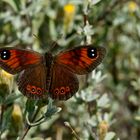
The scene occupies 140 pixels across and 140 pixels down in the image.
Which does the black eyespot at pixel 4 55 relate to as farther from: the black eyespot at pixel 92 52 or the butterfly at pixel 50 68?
the black eyespot at pixel 92 52

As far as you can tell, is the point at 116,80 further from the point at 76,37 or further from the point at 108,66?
the point at 76,37

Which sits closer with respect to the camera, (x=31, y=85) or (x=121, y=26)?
(x=31, y=85)

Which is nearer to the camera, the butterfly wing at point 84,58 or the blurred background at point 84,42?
the butterfly wing at point 84,58

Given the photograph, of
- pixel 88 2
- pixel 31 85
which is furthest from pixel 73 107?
pixel 31 85

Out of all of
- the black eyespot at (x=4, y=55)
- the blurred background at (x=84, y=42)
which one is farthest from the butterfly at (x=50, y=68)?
the blurred background at (x=84, y=42)

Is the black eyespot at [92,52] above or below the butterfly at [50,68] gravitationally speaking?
above

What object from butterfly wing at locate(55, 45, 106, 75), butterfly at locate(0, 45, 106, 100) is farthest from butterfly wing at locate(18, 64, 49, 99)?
butterfly wing at locate(55, 45, 106, 75)

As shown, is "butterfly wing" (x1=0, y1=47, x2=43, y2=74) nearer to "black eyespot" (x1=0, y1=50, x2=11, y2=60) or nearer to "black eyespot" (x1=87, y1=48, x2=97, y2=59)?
"black eyespot" (x1=0, y1=50, x2=11, y2=60)

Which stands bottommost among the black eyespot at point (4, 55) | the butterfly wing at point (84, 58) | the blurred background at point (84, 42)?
the blurred background at point (84, 42)
